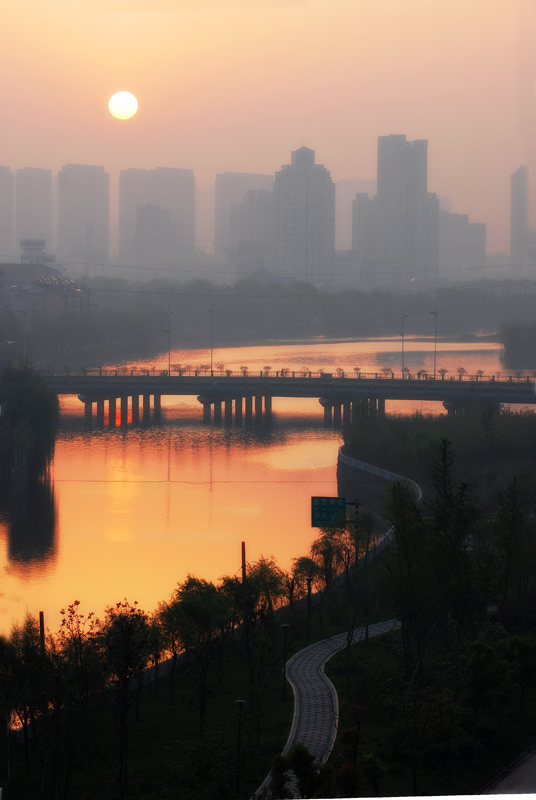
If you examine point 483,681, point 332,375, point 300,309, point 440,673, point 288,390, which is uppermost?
point 300,309

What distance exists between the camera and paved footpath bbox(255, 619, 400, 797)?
225 inches

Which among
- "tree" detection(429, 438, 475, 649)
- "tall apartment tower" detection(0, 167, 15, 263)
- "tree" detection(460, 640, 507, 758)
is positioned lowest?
"tree" detection(460, 640, 507, 758)

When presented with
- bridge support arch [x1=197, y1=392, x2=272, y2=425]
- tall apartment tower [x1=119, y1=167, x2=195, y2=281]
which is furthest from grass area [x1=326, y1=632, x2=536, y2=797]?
tall apartment tower [x1=119, y1=167, x2=195, y2=281]

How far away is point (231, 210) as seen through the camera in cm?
5281

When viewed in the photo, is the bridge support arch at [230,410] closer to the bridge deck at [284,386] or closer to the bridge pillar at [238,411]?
the bridge pillar at [238,411]

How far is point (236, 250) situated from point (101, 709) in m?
54.5

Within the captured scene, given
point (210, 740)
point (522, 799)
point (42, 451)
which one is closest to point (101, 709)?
point (210, 740)

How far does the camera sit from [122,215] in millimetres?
49781

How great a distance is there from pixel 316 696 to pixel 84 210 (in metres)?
42.5

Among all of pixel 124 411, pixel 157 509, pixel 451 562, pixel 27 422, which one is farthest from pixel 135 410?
pixel 451 562

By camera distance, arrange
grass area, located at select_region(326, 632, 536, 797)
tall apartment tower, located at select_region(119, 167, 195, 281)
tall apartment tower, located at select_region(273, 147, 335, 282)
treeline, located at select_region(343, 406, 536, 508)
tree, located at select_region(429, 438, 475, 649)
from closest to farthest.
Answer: grass area, located at select_region(326, 632, 536, 797), tree, located at select_region(429, 438, 475, 649), treeline, located at select_region(343, 406, 536, 508), tall apartment tower, located at select_region(119, 167, 195, 281), tall apartment tower, located at select_region(273, 147, 335, 282)

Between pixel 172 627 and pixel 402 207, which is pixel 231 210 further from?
pixel 172 627

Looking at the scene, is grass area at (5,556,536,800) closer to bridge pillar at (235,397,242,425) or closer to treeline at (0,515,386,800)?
treeline at (0,515,386,800)

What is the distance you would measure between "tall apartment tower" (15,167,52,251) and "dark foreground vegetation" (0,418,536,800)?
31.2m
